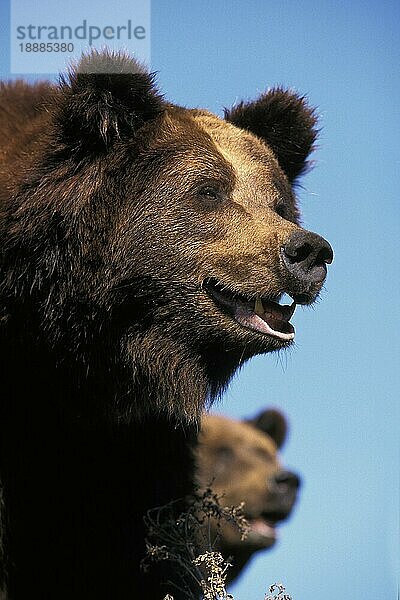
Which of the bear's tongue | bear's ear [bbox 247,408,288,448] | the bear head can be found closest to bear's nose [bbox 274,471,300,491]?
bear's ear [bbox 247,408,288,448]

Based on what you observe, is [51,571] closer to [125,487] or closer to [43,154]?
[125,487]

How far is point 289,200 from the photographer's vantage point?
21.9 feet

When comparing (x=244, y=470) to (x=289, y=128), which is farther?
(x=244, y=470)

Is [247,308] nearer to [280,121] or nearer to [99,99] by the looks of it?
[99,99]

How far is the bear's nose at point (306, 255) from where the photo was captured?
570 centimetres

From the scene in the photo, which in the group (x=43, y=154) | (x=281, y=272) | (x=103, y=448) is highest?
(x=43, y=154)

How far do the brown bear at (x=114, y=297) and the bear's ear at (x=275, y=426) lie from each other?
8034 mm

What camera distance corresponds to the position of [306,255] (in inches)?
226

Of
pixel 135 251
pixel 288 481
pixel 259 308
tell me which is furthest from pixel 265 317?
pixel 288 481

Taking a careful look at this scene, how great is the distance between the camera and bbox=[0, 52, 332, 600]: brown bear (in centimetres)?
593

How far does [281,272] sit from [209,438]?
320 inches

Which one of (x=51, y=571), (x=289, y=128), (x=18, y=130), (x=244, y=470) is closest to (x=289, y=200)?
(x=289, y=128)

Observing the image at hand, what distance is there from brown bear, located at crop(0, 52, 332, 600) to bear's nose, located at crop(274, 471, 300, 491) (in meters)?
6.40

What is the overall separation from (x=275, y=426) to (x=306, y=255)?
9.00 m
